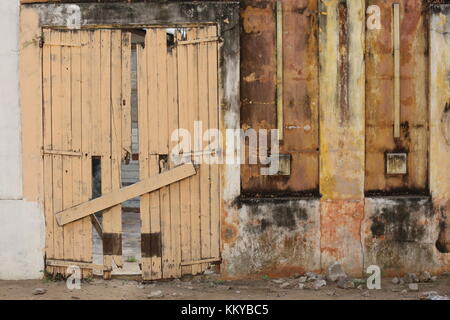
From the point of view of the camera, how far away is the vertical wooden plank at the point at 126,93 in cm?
694

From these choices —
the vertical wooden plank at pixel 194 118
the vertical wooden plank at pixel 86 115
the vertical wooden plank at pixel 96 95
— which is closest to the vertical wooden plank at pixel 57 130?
the vertical wooden plank at pixel 86 115

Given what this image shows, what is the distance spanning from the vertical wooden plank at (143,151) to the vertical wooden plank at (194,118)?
1.68 feet

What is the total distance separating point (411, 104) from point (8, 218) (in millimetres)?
4932

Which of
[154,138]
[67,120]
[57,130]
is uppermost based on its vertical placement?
[67,120]

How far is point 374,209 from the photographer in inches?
279

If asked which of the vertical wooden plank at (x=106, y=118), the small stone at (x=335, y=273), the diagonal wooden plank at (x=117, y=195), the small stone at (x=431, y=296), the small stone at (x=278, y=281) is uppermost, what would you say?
the vertical wooden plank at (x=106, y=118)

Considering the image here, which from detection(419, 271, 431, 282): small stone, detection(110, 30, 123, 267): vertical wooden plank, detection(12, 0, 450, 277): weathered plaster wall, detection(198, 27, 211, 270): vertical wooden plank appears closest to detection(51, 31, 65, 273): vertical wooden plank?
detection(110, 30, 123, 267): vertical wooden plank

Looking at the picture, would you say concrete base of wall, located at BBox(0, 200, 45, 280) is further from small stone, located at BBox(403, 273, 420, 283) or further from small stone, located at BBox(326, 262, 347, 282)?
small stone, located at BBox(403, 273, 420, 283)

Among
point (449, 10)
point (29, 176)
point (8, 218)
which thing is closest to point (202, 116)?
point (29, 176)

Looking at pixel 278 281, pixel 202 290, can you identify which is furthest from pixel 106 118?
pixel 278 281

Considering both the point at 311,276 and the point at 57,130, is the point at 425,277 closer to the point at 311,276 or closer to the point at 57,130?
the point at 311,276

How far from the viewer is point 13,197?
699 cm

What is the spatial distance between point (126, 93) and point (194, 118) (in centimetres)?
84

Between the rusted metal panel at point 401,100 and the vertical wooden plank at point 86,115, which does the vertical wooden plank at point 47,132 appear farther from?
the rusted metal panel at point 401,100
